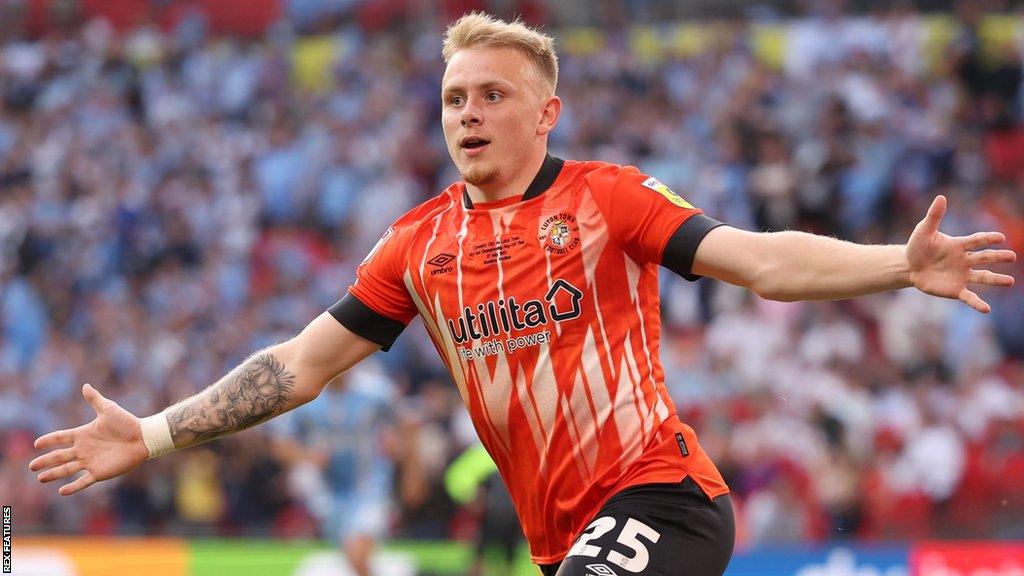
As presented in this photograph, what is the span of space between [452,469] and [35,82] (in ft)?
36.2

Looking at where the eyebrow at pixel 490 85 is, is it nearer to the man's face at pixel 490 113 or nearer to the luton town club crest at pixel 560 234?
the man's face at pixel 490 113

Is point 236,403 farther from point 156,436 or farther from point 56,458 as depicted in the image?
point 56,458

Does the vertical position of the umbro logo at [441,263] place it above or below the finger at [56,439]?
above

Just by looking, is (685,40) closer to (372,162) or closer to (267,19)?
(372,162)

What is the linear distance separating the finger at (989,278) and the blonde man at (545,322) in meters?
0.13

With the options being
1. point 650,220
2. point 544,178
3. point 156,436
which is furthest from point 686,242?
point 156,436

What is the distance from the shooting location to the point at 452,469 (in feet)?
39.7

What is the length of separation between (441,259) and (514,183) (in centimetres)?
38

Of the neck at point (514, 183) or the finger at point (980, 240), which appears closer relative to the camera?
the finger at point (980, 240)

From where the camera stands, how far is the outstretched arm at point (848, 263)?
14.8 ft

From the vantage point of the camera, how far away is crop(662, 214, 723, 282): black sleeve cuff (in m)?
4.95

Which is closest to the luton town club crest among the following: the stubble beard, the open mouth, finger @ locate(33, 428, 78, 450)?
the stubble beard


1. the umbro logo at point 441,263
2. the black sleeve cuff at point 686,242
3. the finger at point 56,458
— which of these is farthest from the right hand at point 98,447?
the black sleeve cuff at point 686,242

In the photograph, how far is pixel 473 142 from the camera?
540 centimetres
